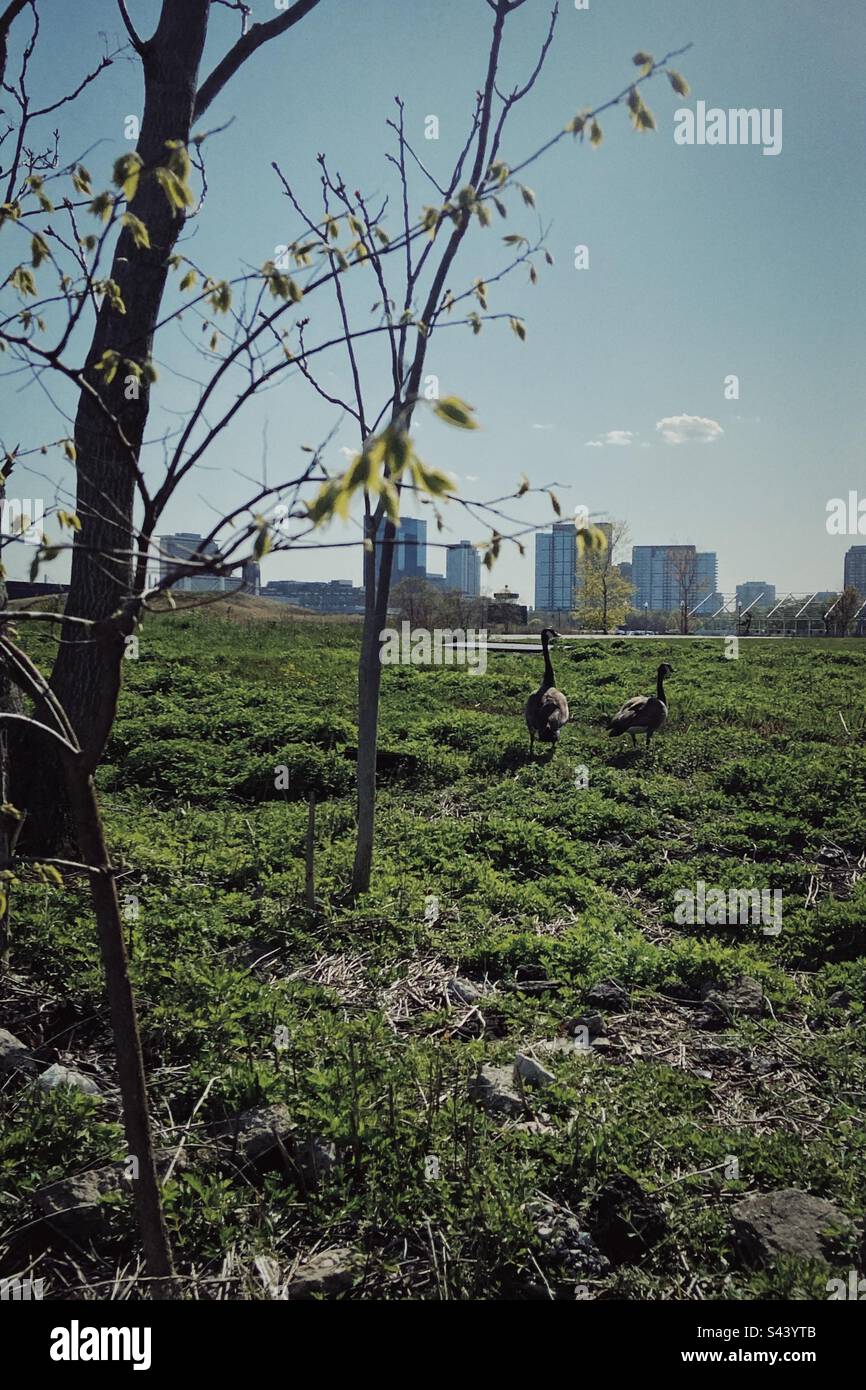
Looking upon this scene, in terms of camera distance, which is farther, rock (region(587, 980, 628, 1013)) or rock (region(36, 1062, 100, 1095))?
rock (region(587, 980, 628, 1013))

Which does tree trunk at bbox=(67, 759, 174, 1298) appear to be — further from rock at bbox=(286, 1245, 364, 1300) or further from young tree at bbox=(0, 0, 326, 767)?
young tree at bbox=(0, 0, 326, 767)

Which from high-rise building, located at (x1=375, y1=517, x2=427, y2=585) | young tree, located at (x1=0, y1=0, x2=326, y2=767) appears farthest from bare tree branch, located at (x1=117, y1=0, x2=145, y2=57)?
high-rise building, located at (x1=375, y1=517, x2=427, y2=585)

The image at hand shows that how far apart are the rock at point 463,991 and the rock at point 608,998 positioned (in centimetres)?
68

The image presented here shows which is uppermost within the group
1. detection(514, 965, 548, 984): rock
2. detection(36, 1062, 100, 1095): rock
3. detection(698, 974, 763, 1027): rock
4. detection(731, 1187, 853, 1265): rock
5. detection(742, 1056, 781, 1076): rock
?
detection(36, 1062, 100, 1095): rock

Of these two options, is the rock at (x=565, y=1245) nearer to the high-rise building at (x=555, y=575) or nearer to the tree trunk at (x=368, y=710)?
the tree trunk at (x=368, y=710)

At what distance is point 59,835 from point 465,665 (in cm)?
1583

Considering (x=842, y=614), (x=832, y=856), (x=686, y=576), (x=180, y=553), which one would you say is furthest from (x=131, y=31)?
(x=842, y=614)

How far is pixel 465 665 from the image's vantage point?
21.5 m

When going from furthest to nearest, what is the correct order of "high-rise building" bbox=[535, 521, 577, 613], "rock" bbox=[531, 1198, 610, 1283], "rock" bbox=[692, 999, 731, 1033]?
"high-rise building" bbox=[535, 521, 577, 613], "rock" bbox=[692, 999, 731, 1033], "rock" bbox=[531, 1198, 610, 1283]

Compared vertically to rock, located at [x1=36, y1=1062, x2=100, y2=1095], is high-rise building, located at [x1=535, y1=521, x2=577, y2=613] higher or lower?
higher

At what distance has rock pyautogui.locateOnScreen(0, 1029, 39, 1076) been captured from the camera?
392cm

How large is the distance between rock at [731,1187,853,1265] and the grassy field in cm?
7

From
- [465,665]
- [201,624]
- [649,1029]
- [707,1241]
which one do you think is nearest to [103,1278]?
[707,1241]
